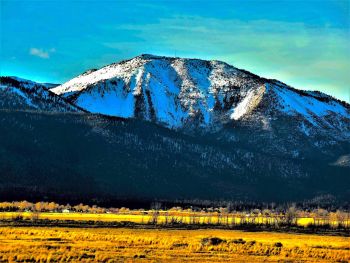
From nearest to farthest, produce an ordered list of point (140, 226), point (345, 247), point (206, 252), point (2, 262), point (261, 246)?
point (2, 262), point (206, 252), point (261, 246), point (345, 247), point (140, 226)

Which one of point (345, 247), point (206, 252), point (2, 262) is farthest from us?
point (345, 247)

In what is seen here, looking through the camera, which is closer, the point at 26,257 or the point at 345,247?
the point at 26,257

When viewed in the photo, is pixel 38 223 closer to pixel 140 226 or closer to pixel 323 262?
pixel 140 226

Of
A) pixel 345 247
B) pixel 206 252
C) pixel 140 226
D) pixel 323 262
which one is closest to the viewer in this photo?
pixel 323 262

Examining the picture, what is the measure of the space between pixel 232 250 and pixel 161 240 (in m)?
11.1

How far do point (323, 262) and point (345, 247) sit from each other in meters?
19.4

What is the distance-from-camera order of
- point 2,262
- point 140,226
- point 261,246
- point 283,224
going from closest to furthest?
point 2,262, point 261,246, point 140,226, point 283,224

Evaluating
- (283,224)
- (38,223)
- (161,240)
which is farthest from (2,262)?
(283,224)

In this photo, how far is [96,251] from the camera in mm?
68625

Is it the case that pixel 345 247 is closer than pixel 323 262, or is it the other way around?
pixel 323 262

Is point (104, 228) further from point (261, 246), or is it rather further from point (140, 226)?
point (261, 246)

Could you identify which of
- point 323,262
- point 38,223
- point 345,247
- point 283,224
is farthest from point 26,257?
point 283,224

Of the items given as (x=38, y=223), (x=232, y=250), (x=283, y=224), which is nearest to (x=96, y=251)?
(x=232, y=250)

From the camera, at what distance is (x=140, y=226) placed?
11731 cm
